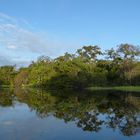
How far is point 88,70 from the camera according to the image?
90125mm

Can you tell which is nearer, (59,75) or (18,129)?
(18,129)

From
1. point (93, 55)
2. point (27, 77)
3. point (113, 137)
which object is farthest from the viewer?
point (27, 77)

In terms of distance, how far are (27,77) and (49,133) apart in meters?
97.6

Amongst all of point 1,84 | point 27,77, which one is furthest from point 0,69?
point 27,77

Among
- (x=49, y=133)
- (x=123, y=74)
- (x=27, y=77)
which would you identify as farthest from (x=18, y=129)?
(x=27, y=77)

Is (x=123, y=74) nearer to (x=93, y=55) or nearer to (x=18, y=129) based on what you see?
(x=93, y=55)

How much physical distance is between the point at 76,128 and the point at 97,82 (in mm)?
73330

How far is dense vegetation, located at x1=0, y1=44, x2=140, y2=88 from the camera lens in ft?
286

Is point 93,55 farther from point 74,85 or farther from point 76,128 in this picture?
point 76,128

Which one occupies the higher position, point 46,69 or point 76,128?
point 46,69

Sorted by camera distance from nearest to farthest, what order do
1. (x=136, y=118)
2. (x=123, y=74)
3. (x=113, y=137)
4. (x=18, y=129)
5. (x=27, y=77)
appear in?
(x=113, y=137)
(x=18, y=129)
(x=136, y=118)
(x=123, y=74)
(x=27, y=77)

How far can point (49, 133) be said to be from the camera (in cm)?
1563

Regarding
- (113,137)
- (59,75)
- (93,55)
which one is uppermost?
(93,55)

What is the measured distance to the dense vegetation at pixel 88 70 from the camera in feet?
286
